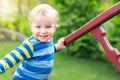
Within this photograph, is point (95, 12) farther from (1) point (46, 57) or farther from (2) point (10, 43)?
(1) point (46, 57)

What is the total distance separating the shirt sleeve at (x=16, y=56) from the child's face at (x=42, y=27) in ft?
0.35

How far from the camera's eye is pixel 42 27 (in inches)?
149

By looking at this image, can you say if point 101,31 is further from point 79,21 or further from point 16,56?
point 79,21

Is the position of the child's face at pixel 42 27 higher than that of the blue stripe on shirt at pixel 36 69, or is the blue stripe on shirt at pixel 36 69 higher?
the child's face at pixel 42 27

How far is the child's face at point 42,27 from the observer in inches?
149

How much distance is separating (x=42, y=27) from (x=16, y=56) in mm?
322

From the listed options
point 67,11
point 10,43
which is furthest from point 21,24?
point 67,11

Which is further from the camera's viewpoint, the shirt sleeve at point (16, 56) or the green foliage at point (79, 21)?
the green foliage at point (79, 21)

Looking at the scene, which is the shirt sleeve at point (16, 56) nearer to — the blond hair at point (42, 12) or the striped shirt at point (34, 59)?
the striped shirt at point (34, 59)

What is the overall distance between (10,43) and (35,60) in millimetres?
4188

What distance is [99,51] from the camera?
750cm

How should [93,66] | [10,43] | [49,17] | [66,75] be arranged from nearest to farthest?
1. [49,17]
2. [66,75]
3. [93,66]
4. [10,43]

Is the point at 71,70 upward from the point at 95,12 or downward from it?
downward

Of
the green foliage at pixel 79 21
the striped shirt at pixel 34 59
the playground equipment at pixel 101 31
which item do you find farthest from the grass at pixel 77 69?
the playground equipment at pixel 101 31
